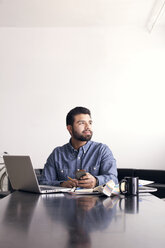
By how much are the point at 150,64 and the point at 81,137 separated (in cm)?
310

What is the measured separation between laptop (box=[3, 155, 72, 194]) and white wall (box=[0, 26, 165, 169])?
310 cm

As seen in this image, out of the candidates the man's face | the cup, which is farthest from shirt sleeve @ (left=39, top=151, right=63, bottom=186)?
the cup

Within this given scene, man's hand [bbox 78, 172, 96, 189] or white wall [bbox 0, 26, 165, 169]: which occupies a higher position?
white wall [bbox 0, 26, 165, 169]

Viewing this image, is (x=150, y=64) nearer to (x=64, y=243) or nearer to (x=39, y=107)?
(x=39, y=107)

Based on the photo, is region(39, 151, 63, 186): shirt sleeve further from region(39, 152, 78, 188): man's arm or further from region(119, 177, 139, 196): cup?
region(119, 177, 139, 196): cup

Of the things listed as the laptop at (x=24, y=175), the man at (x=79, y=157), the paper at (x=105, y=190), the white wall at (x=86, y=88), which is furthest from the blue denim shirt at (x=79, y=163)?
the white wall at (x=86, y=88)

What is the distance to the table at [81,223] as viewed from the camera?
2.79ft

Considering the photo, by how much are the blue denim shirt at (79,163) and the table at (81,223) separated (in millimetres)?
799

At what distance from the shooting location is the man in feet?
8.16

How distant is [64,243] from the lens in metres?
0.83

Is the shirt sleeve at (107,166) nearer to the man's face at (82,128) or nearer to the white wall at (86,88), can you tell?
the man's face at (82,128)

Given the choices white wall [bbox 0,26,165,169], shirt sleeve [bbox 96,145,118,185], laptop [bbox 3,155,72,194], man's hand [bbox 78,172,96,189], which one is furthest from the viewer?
white wall [bbox 0,26,165,169]

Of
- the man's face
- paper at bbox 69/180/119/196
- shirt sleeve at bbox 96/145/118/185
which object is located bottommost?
paper at bbox 69/180/119/196

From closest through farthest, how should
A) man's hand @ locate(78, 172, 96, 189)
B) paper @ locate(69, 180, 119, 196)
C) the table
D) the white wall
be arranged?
the table
paper @ locate(69, 180, 119, 196)
man's hand @ locate(78, 172, 96, 189)
the white wall
